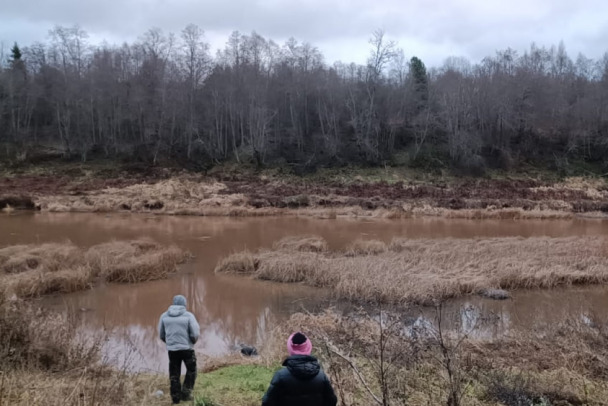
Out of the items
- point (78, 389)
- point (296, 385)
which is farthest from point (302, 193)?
point (296, 385)

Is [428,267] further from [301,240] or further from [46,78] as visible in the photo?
[46,78]

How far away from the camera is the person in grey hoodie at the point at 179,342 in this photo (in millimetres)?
6477

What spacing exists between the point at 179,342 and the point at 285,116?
167ft

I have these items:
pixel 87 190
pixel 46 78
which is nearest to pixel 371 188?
pixel 87 190

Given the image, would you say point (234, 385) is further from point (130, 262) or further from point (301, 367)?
point (130, 262)

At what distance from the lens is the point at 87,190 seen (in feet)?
131

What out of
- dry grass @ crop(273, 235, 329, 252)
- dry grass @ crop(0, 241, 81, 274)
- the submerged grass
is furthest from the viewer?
dry grass @ crop(273, 235, 329, 252)

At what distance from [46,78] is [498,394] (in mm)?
63903

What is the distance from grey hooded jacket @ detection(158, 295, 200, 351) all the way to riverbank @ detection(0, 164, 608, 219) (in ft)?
88.3

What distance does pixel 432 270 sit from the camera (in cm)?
1577

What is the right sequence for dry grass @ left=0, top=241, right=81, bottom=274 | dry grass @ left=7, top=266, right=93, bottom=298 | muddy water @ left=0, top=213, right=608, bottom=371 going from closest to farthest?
1. muddy water @ left=0, top=213, right=608, bottom=371
2. dry grass @ left=7, top=266, right=93, bottom=298
3. dry grass @ left=0, top=241, right=81, bottom=274

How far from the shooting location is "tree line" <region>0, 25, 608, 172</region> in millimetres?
50219

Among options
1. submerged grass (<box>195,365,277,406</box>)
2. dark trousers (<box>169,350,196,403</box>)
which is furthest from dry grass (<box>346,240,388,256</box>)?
dark trousers (<box>169,350,196,403</box>)

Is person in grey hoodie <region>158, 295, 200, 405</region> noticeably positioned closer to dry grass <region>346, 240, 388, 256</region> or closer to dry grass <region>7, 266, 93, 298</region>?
dry grass <region>7, 266, 93, 298</region>
